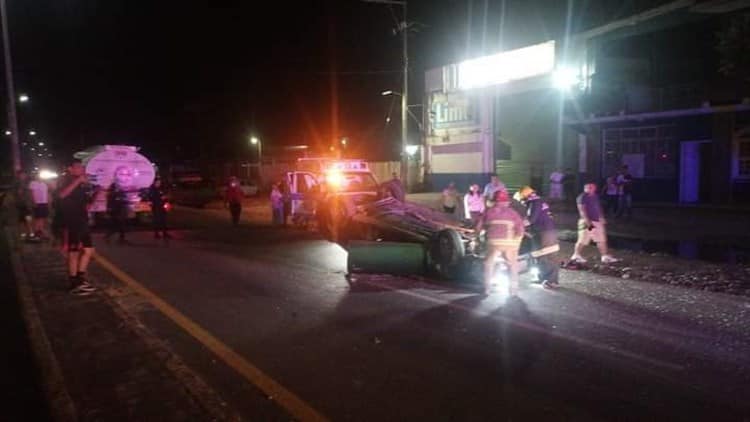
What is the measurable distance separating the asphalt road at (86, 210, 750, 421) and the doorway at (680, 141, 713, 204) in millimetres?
12475

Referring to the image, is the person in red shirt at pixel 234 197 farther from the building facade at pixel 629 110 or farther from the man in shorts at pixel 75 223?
the building facade at pixel 629 110

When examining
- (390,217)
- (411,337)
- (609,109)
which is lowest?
(411,337)

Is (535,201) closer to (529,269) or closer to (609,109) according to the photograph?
(529,269)

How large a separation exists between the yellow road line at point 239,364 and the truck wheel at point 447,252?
4199mm

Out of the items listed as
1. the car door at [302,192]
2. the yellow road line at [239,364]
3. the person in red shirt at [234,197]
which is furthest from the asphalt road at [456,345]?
the person in red shirt at [234,197]

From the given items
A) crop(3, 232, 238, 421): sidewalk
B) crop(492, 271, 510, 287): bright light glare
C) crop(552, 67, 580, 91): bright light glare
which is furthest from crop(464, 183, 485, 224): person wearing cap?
crop(552, 67, 580, 91): bright light glare

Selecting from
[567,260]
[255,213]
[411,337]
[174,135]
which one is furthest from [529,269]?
[174,135]

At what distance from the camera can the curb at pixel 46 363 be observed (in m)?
4.85

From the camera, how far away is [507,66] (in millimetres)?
28625

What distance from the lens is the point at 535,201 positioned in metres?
10.2

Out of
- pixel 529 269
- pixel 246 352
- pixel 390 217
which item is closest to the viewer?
pixel 246 352

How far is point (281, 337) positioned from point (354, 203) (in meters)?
8.86

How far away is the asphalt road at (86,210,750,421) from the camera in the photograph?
5035 mm

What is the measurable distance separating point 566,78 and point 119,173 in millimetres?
16730
